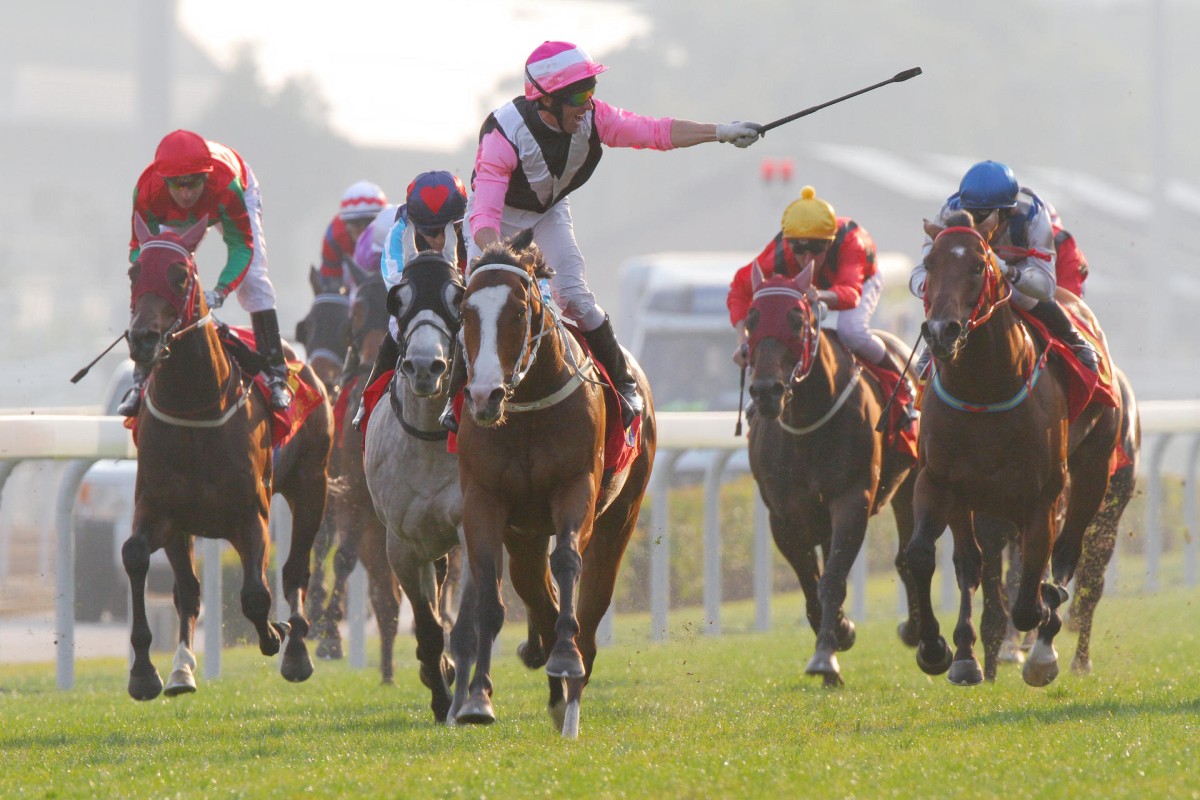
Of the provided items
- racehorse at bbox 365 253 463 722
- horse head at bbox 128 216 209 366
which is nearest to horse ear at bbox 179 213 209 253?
horse head at bbox 128 216 209 366

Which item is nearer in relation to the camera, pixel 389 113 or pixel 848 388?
pixel 848 388

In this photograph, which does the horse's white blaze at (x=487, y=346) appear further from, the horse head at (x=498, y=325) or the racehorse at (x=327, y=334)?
the racehorse at (x=327, y=334)

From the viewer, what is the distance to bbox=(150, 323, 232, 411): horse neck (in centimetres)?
795

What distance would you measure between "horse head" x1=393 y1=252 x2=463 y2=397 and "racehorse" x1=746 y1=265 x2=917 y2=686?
6.94ft

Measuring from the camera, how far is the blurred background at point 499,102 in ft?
129

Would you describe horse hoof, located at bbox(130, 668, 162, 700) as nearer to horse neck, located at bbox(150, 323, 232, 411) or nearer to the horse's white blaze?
horse neck, located at bbox(150, 323, 232, 411)

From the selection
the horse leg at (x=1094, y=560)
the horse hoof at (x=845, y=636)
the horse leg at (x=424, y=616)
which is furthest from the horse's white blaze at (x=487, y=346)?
the horse leg at (x=1094, y=560)

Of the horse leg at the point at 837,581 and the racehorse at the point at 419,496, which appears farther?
the horse leg at the point at 837,581

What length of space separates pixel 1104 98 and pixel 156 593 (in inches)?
1990

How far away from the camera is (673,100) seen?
54625mm

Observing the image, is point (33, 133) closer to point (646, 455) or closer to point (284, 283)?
point (284, 283)

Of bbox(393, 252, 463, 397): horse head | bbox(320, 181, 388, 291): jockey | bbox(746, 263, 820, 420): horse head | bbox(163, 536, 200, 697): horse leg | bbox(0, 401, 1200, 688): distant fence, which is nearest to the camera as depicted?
bbox(393, 252, 463, 397): horse head

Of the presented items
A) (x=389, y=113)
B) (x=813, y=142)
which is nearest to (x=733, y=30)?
(x=813, y=142)

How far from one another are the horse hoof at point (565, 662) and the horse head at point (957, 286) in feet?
5.90
